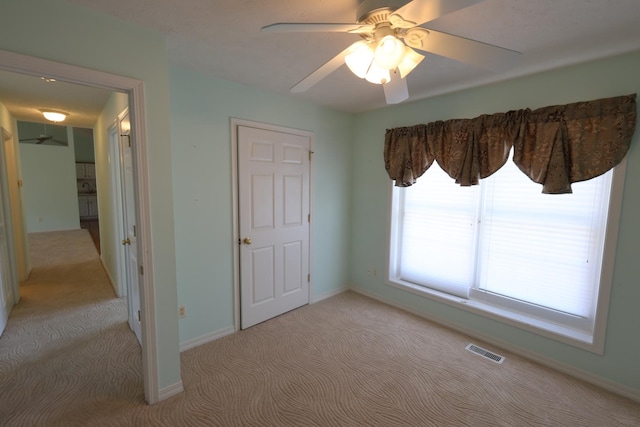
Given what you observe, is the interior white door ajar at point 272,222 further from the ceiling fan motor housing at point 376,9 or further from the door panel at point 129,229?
the ceiling fan motor housing at point 376,9

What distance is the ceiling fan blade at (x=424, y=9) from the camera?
3.17 ft

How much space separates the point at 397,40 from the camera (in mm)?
1206

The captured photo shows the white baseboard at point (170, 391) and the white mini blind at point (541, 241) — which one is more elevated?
the white mini blind at point (541, 241)

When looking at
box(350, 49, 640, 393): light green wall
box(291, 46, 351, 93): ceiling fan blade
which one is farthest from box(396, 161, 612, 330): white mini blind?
box(291, 46, 351, 93): ceiling fan blade

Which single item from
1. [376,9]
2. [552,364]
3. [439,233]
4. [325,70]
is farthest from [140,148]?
[552,364]

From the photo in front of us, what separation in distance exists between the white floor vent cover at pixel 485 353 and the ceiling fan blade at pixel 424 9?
2576mm

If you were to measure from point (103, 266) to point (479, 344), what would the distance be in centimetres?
545

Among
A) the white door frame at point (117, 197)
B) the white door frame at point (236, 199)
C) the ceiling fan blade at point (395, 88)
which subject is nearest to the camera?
the ceiling fan blade at point (395, 88)

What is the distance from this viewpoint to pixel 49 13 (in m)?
1.40

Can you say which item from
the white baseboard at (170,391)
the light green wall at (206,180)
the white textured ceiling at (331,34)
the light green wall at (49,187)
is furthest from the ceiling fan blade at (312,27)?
the light green wall at (49,187)

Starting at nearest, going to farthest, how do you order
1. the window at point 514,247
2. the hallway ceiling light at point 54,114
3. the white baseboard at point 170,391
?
the white baseboard at point 170,391, the window at point 514,247, the hallway ceiling light at point 54,114

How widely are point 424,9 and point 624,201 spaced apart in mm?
2058

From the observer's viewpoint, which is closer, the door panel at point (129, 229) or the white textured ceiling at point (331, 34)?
the white textured ceiling at point (331, 34)

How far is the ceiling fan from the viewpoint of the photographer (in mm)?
1077
